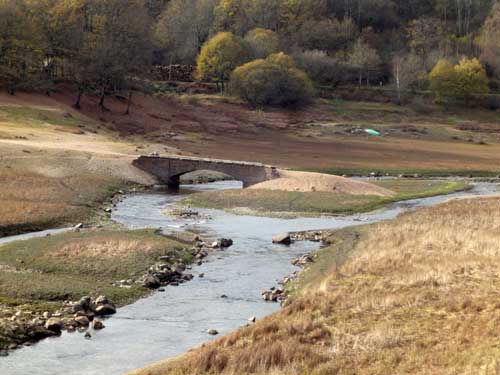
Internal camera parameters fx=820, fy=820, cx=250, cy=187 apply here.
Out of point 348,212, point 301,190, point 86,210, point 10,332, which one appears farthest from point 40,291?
point 301,190

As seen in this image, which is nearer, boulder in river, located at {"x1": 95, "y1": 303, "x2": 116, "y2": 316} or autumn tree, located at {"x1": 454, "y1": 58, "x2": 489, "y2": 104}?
boulder in river, located at {"x1": 95, "y1": 303, "x2": 116, "y2": 316}

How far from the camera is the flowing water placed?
1046 inches

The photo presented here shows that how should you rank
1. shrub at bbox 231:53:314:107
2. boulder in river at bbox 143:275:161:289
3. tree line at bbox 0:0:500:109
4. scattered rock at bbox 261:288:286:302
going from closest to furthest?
1. scattered rock at bbox 261:288:286:302
2. boulder in river at bbox 143:275:161:289
3. tree line at bbox 0:0:500:109
4. shrub at bbox 231:53:314:107

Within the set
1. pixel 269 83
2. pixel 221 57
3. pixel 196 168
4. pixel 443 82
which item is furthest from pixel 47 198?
pixel 443 82

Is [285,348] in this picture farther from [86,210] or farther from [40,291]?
[86,210]

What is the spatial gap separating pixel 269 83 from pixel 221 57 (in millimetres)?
13246

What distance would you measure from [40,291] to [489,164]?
69.5m

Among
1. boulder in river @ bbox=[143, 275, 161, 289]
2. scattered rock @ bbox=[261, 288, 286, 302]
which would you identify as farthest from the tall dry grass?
scattered rock @ bbox=[261, 288, 286, 302]

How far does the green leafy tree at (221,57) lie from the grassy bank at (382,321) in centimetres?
9882

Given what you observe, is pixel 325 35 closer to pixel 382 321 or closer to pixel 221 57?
pixel 221 57

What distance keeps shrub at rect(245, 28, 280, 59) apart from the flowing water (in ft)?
296

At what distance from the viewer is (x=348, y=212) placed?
5962 cm

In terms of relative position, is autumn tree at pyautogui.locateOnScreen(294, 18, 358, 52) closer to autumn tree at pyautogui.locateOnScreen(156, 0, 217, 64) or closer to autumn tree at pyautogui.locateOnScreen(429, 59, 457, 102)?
autumn tree at pyautogui.locateOnScreen(156, 0, 217, 64)

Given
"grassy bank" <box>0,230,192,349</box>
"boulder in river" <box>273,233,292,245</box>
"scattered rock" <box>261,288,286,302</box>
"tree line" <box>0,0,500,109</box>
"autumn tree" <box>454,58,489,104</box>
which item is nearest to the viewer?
"grassy bank" <box>0,230,192,349</box>
